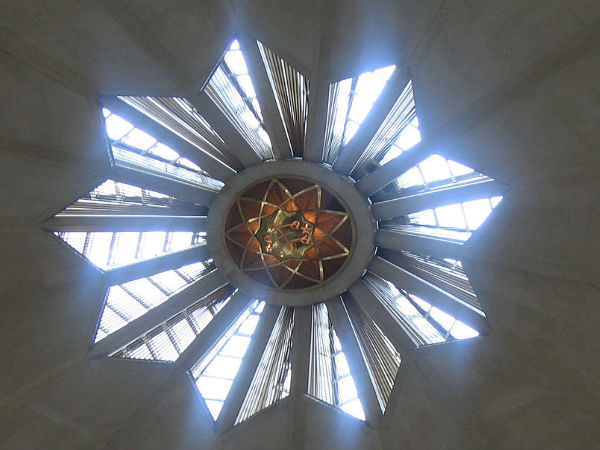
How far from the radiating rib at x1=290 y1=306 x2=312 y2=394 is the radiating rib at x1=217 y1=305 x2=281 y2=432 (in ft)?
2.11

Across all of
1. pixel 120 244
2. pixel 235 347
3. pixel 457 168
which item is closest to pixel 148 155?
pixel 120 244

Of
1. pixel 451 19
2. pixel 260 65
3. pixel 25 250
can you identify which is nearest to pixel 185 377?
pixel 25 250

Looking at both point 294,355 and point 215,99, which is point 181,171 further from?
point 294,355

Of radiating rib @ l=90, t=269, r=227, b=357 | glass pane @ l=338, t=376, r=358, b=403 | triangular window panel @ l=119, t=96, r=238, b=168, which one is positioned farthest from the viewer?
glass pane @ l=338, t=376, r=358, b=403

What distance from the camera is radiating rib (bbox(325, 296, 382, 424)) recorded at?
8227mm

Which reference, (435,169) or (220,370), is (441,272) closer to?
(435,169)

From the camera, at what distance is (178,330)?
10742 mm

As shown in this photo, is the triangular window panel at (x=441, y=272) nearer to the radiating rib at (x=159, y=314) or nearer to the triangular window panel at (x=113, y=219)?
the radiating rib at (x=159, y=314)

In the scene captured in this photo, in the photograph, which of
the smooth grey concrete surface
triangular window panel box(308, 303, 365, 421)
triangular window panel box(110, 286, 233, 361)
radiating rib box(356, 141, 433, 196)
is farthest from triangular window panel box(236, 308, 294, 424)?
radiating rib box(356, 141, 433, 196)

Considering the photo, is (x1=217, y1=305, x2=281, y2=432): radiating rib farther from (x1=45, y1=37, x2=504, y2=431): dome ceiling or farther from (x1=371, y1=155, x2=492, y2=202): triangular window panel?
(x1=371, y1=155, x2=492, y2=202): triangular window panel

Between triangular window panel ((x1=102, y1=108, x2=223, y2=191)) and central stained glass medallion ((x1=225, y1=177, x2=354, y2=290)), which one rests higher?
triangular window panel ((x1=102, y1=108, x2=223, y2=191))

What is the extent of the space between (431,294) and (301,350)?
287 centimetres

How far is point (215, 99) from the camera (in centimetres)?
722

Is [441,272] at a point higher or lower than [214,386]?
higher
